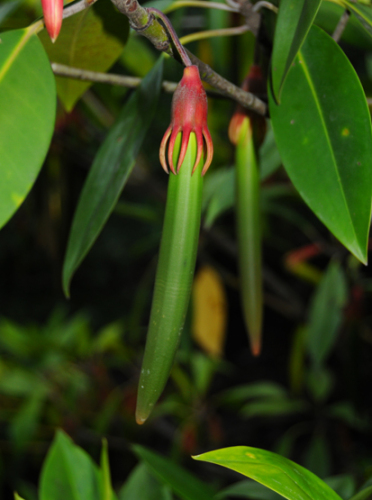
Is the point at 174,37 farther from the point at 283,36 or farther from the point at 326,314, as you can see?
the point at 326,314

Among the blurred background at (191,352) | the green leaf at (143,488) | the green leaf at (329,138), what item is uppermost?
the green leaf at (329,138)

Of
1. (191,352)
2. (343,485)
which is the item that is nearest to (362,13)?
(343,485)

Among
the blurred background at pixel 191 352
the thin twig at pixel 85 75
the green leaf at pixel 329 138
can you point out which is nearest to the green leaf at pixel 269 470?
the green leaf at pixel 329 138

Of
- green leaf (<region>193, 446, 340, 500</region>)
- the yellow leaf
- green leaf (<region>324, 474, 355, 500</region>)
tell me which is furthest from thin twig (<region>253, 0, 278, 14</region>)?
the yellow leaf

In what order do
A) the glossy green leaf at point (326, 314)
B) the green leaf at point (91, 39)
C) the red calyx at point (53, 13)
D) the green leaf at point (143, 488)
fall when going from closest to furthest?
the red calyx at point (53, 13)
the green leaf at point (91, 39)
the green leaf at point (143, 488)
the glossy green leaf at point (326, 314)

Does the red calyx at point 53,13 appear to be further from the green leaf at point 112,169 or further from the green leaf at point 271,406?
the green leaf at point 271,406

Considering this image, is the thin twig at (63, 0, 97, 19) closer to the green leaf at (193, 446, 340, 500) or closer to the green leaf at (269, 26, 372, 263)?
the green leaf at (269, 26, 372, 263)
